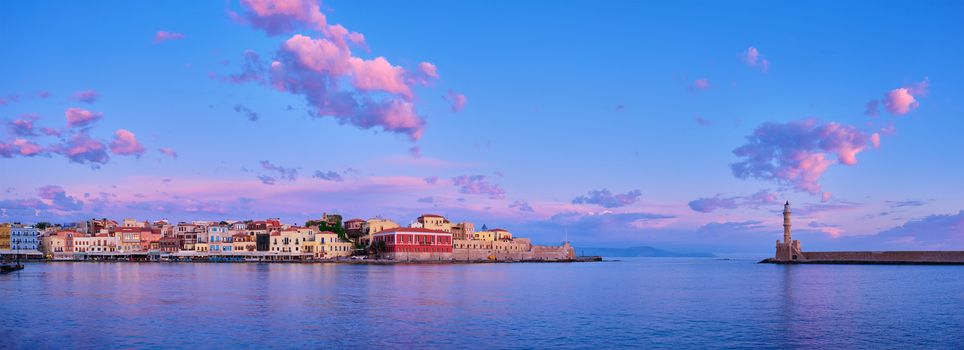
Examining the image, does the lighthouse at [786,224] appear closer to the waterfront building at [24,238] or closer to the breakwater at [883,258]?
the breakwater at [883,258]

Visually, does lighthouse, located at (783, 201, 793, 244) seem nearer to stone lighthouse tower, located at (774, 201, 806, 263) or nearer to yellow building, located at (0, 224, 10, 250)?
stone lighthouse tower, located at (774, 201, 806, 263)

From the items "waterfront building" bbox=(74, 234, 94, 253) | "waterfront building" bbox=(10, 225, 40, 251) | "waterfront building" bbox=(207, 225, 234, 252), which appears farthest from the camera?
"waterfront building" bbox=(10, 225, 40, 251)

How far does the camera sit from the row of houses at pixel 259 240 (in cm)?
12262

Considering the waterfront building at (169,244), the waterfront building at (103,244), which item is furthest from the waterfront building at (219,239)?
the waterfront building at (103,244)

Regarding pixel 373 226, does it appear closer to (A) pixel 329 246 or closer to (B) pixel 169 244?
(A) pixel 329 246

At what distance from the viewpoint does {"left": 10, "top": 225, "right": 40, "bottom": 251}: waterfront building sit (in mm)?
132000

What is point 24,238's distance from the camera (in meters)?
133

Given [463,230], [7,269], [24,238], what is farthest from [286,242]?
[7,269]

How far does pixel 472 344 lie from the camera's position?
26.1m

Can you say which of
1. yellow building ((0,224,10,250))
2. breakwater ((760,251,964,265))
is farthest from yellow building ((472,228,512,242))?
yellow building ((0,224,10,250))

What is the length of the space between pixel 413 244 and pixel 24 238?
70254mm

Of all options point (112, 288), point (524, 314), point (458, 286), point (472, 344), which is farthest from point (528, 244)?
point (472, 344)

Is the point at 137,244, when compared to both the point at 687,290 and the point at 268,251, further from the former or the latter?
the point at 687,290

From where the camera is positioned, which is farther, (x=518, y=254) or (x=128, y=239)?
(x=518, y=254)
